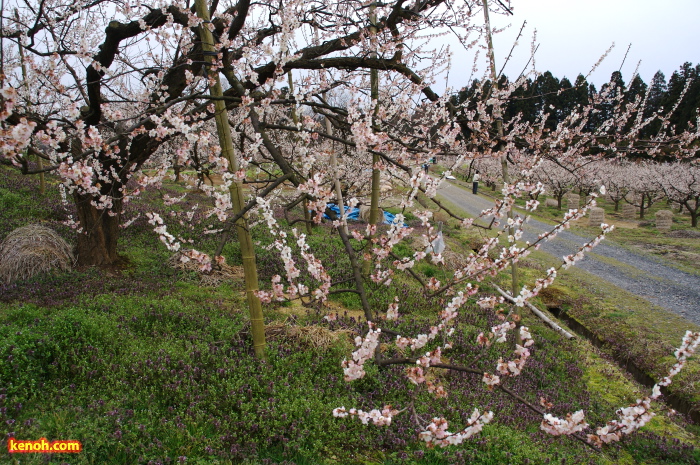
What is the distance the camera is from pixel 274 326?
252 inches

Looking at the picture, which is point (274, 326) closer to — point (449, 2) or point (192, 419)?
point (192, 419)

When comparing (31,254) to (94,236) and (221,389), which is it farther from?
(221,389)

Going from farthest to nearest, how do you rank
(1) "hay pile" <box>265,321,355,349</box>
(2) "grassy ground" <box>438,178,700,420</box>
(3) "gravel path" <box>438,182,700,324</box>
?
(3) "gravel path" <box>438,182,700,324</box>, (2) "grassy ground" <box>438,178,700,420</box>, (1) "hay pile" <box>265,321,355,349</box>

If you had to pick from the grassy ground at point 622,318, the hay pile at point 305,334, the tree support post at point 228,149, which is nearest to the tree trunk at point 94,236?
the hay pile at point 305,334

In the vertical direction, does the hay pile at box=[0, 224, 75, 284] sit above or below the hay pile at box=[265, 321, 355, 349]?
above

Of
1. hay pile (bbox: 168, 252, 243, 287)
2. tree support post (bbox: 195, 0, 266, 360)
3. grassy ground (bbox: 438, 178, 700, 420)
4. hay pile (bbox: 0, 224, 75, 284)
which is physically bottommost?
grassy ground (bbox: 438, 178, 700, 420)

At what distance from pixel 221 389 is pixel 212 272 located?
471cm

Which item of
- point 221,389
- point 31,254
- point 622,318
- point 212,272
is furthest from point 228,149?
point 622,318

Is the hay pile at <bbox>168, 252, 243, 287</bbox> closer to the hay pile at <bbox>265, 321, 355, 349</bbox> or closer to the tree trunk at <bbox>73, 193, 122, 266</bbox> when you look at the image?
the tree trunk at <bbox>73, 193, 122, 266</bbox>

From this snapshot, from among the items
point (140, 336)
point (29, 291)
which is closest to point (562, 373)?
point (140, 336)

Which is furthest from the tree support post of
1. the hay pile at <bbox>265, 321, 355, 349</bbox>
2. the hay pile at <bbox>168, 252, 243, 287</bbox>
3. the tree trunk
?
the tree trunk

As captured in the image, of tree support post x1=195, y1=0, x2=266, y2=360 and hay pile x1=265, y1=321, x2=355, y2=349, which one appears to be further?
hay pile x1=265, y1=321, x2=355, y2=349

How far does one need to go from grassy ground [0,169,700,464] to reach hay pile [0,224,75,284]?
371 mm

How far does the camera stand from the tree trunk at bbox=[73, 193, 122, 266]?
8031mm
